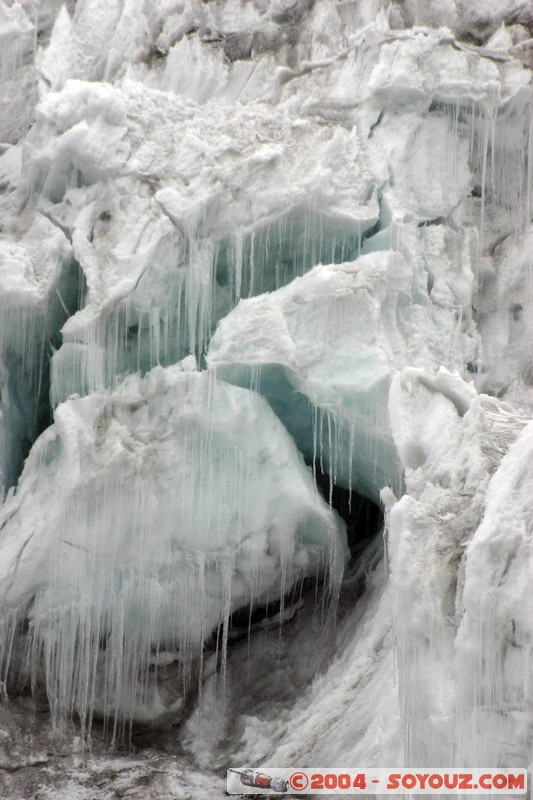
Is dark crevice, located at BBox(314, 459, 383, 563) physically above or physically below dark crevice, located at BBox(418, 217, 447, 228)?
below

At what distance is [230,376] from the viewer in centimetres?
865

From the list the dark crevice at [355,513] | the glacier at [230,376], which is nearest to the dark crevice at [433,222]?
the glacier at [230,376]

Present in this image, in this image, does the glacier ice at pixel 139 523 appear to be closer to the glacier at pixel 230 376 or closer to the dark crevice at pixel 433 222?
the glacier at pixel 230 376

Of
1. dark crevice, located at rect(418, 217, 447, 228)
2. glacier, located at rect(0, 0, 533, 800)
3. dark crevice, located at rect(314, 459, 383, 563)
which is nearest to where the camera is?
glacier, located at rect(0, 0, 533, 800)

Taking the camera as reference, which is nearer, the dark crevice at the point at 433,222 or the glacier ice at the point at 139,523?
the glacier ice at the point at 139,523

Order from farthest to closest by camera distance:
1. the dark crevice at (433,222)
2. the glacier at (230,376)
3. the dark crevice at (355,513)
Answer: the dark crevice at (433,222), the dark crevice at (355,513), the glacier at (230,376)

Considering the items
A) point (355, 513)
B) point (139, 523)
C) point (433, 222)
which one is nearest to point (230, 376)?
point (139, 523)

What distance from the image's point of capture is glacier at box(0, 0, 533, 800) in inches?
325

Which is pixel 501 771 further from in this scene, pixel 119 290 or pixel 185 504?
pixel 119 290

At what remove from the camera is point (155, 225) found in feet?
29.0

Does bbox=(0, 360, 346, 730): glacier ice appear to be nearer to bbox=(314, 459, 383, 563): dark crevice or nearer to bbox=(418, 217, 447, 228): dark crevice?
bbox=(314, 459, 383, 563): dark crevice

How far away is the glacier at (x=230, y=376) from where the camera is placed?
8.27 m

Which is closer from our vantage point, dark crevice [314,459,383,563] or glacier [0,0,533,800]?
glacier [0,0,533,800]

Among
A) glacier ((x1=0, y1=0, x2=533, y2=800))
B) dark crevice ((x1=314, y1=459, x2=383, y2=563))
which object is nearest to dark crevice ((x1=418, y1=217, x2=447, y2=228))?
glacier ((x1=0, y1=0, x2=533, y2=800))
